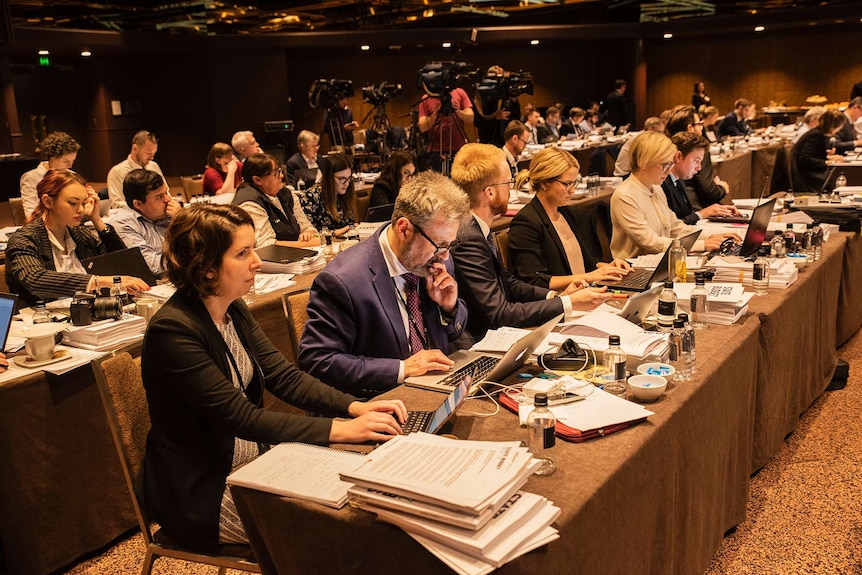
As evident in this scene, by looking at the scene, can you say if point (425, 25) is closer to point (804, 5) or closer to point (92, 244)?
point (804, 5)

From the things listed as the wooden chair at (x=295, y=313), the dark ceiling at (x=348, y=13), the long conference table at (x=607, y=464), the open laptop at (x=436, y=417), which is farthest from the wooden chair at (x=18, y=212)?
the dark ceiling at (x=348, y=13)

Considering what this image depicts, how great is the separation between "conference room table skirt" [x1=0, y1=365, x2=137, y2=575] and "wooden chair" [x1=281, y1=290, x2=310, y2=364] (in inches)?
28.8

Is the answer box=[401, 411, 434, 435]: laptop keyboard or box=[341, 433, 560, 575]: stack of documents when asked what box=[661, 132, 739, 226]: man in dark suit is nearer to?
box=[401, 411, 434, 435]: laptop keyboard

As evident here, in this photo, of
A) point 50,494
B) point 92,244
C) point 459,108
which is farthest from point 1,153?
point 50,494

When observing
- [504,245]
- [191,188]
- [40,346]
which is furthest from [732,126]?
[40,346]

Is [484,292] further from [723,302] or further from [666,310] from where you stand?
[723,302]

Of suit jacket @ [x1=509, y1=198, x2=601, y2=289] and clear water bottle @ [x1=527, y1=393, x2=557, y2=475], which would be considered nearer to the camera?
clear water bottle @ [x1=527, y1=393, x2=557, y2=475]

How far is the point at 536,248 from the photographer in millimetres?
3611

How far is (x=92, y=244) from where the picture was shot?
3.82 metres

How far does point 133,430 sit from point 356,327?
70 cm

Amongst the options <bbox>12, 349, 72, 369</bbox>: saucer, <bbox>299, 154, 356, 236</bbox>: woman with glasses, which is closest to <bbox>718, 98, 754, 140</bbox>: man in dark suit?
<bbox>299, 154, 356, 236</bbox>: woman with glasses

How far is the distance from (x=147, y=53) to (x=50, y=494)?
11348 mm

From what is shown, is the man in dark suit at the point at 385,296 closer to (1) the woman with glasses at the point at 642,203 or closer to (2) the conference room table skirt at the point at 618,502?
(2) the conference room table skirt at the point at 618,502

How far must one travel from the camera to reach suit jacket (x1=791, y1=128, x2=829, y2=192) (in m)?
7.77
